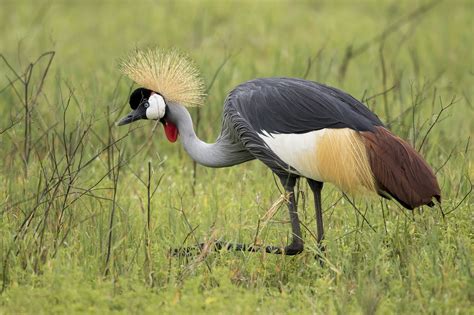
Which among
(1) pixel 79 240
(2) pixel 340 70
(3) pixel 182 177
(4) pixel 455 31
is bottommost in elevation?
(1) pixel 79 240

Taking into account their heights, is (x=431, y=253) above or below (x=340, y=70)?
below

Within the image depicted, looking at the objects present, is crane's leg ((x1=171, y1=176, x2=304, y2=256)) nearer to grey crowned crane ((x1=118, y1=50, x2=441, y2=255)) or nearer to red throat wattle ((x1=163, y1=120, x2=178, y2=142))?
grey crowned crane ((x1=118, y1=50, x2=441, y2=255))

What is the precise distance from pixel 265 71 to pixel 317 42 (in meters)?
1.05

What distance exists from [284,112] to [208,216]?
808mm

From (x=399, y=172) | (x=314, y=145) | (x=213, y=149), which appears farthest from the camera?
(x=213, y=149)

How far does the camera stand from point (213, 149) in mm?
4945

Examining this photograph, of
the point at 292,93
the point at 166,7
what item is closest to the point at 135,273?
the point at 292,93

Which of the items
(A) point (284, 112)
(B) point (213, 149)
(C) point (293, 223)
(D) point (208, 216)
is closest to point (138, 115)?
(B) point (213, 149)

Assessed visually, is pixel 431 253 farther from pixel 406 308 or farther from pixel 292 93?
pixel 292 93

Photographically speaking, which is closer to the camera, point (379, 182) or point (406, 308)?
point (406, 308)

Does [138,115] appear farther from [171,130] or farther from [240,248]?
[240,248]

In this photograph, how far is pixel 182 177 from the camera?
6000mm

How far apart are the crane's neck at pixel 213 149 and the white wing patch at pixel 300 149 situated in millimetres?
303

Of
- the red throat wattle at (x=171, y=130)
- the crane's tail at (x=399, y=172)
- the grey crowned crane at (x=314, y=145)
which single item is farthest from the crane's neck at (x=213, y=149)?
the crane's tail at (x=399, y=172)
